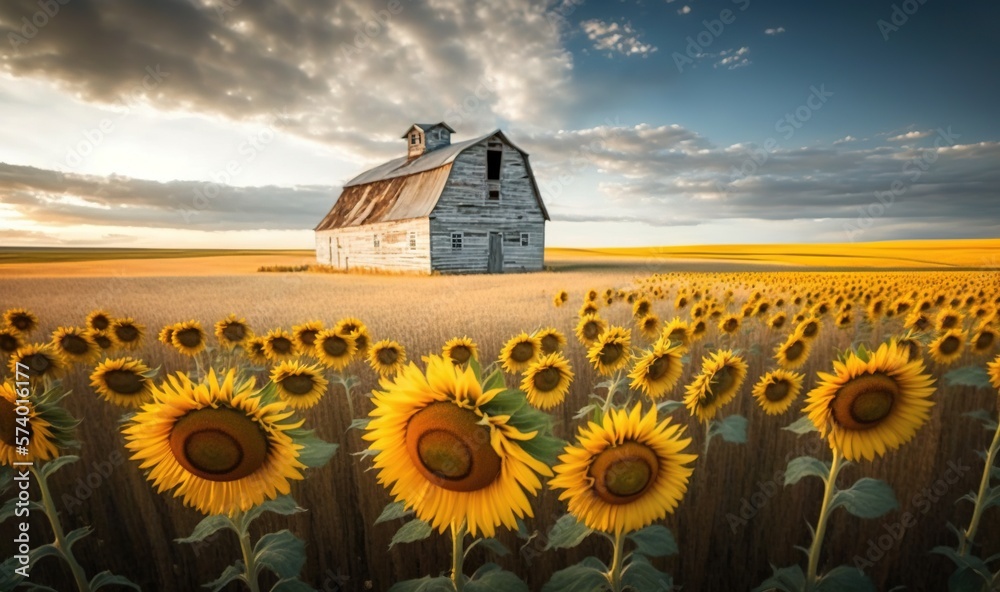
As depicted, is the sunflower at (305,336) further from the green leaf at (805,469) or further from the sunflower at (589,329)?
the green leaf at (805,469)

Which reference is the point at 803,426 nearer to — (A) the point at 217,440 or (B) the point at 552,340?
(A) the point at 217,440

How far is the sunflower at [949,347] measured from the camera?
536 centimetres

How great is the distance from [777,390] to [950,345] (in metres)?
3.46

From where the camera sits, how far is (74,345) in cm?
478

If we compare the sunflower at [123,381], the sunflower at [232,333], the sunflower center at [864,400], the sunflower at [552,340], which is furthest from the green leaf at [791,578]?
the sunflower at [232,333]

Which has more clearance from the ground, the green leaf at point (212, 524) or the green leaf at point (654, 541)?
the green leaf at point (212, 524)

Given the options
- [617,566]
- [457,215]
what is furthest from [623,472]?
[457,215]

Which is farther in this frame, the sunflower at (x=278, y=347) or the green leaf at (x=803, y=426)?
the sunflower at (x=278, y=347)

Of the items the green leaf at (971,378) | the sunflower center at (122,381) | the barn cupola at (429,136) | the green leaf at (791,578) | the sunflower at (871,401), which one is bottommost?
the green leaf at (791,578)

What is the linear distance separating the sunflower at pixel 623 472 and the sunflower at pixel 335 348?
12.2 ft

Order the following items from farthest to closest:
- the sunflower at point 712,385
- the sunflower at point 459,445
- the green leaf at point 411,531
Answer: the sunflower at point 712,385 < the green leaf at point 411,531 < the sunflower at point 459,445

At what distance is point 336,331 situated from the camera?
5.07 metres

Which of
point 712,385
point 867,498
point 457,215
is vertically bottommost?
point 867,498

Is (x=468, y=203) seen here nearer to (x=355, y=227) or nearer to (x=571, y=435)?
(x=355, y=227)
